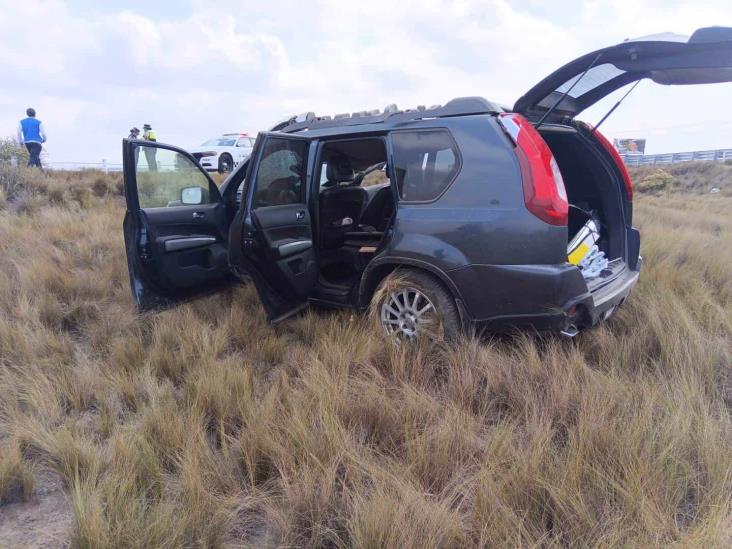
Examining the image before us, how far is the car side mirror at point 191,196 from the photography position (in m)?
4.22

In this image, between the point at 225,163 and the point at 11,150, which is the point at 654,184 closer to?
the point at 225,163

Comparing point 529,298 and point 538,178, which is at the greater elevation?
point 538,178

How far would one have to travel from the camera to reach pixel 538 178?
2758 millimetres

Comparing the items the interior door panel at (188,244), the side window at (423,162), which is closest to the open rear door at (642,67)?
the side window at (423,162)

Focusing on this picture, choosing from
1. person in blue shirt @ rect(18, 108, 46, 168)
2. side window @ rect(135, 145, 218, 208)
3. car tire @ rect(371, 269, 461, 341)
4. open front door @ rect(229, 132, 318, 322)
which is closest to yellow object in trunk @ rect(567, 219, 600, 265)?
car tire @ rect(371, 269, 461, 341)

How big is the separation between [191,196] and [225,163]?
14.6 meters

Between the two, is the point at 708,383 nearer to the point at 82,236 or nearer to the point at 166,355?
the point at 166,355

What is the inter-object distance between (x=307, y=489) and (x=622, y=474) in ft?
4.23

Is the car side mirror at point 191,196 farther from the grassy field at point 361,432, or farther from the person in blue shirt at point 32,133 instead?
the person in blue shirt at point 32,133

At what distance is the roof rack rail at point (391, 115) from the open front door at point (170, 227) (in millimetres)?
986

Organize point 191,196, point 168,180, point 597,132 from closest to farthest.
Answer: point 597,132, point 168,180, point 191,196

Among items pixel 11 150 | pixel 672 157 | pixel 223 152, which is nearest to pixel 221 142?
pixel 223 152

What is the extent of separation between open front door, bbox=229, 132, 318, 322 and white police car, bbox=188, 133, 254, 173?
14.5 m

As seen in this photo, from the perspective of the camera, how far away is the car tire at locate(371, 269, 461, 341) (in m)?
3.15
